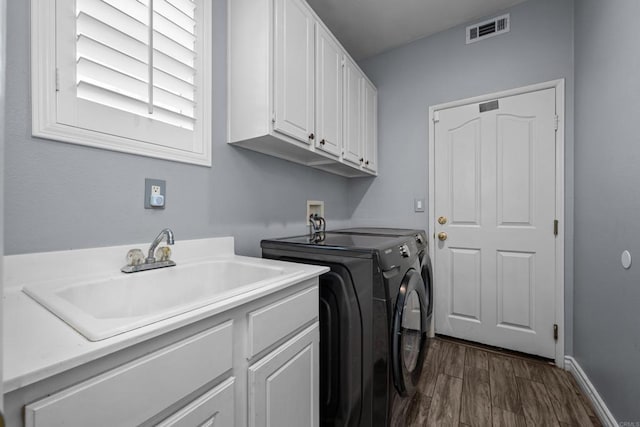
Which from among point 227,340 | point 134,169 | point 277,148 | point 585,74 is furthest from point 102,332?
point 585,74

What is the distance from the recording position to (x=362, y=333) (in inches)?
44.7

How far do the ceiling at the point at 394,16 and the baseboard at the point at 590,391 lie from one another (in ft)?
9.01

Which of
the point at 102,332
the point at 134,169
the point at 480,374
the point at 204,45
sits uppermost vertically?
the point at 204,45

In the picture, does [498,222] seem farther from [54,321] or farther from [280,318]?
[54,321]

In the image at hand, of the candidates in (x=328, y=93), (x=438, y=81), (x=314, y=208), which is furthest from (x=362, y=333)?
(x=438, y=81)

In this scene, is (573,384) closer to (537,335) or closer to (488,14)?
(537,335)

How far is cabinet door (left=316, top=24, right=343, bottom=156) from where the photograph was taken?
172 centimetres

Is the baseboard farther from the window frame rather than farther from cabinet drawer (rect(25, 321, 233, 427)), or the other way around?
the window frame

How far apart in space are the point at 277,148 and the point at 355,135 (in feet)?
2.72

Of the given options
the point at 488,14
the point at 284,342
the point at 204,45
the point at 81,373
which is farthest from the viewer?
the point at 488,14

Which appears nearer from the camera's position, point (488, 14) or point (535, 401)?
point (535, 401)

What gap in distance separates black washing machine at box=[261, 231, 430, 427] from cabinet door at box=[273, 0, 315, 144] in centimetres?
71

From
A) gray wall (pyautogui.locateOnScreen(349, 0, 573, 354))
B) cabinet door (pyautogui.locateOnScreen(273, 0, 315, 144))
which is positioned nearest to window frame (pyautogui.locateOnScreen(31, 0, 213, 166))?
cabinet door (pyautogui.locateOnScreen(273, 0, 315, 144))

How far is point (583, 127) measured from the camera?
68.6 inches
